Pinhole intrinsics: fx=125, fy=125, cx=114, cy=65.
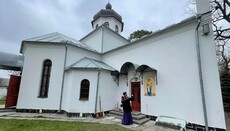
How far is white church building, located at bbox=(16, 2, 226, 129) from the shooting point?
654 centimetres

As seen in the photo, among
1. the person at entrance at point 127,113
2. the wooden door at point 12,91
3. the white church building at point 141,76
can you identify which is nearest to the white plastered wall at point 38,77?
the white church building at point 141,76

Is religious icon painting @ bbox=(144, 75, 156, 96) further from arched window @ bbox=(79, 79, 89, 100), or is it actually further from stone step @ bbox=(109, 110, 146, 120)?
arched window @ bbox=(79, 79, 89, 100)

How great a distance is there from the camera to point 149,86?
28.9ft

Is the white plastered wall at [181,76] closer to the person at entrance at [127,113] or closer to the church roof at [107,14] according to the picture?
the person at entrance at [127,113]

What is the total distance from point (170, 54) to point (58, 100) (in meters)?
8.95

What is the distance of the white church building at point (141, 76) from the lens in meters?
6.54

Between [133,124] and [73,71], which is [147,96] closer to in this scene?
[133,124]

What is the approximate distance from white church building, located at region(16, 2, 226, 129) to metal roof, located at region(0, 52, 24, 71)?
104 cm

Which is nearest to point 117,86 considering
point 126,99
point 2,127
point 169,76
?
point 126,99

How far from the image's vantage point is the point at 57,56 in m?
10.7

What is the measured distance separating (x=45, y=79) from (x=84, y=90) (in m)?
3.66

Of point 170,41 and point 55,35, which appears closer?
point 170,41

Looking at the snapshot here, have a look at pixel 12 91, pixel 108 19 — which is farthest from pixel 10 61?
pixel 108 19

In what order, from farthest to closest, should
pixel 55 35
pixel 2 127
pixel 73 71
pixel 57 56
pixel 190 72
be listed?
1. pixel 55 35
2. pixel 57 56
3. pixel 73 71
4. pixel 190 72
5. pixel 2 127
